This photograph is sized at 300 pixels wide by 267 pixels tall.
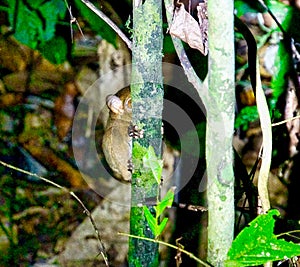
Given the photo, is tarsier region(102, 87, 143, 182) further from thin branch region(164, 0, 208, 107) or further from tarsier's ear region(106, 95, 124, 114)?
thin branch region(164, 0, 208, 107)

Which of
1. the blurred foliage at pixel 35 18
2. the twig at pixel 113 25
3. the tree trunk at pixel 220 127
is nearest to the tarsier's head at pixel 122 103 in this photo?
the twig at pixel 113 25

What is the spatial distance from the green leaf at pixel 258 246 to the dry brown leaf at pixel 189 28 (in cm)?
24

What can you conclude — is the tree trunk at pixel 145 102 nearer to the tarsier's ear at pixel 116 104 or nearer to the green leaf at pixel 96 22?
the tarsier's ear at pixel 116 104

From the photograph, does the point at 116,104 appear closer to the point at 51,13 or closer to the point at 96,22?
the point at 96,22

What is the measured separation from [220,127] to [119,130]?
51 cm

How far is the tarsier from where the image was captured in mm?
916

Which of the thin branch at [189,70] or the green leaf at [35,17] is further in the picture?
the green leaf at [35,17]

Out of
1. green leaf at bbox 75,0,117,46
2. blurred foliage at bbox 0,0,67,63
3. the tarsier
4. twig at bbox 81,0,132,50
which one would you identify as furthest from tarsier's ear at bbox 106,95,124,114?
blurred foliage at bbox 0,0,67,63

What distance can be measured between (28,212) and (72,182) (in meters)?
0.21

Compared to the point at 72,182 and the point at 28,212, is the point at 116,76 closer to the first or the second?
the point at 72,182

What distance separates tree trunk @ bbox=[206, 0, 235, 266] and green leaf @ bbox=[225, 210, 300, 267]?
0.04 meters

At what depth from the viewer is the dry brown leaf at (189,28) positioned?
23.3 inches

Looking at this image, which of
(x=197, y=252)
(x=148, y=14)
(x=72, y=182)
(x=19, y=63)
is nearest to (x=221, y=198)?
(x=148, y=14)

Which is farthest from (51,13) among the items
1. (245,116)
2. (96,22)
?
(245,116)
